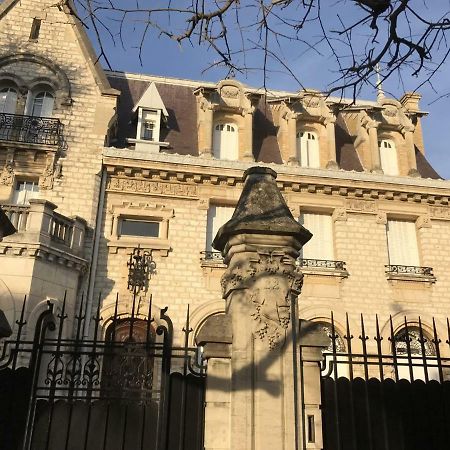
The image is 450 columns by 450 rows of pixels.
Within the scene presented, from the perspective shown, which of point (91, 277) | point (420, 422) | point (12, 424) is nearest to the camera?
point (12, 424)

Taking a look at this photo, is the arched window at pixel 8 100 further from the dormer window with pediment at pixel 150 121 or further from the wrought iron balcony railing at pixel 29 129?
the dormer window with pediment at pixel 150 121

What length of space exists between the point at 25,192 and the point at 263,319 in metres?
11.8

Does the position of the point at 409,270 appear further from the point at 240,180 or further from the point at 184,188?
the point at 184,188

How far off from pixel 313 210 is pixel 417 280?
3790mm

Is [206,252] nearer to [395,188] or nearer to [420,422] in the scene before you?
[395,188]

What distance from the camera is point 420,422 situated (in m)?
5.30

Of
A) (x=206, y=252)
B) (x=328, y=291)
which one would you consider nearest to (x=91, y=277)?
(x=206, y=252)

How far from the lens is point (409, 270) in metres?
16.0

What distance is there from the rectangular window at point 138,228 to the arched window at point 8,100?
15.7ft

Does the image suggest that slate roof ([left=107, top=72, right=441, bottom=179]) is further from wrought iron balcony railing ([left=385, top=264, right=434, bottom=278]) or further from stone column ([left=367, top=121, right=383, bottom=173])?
wrought iron balcony railing ([left=385, top=264, right=434, bottom=278])

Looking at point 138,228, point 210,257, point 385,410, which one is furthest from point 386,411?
point 138,228

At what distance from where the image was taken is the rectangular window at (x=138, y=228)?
1522cm

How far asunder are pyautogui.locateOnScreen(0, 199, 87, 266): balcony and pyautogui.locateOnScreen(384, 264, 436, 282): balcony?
909 centimetres

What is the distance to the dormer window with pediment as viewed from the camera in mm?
16422
